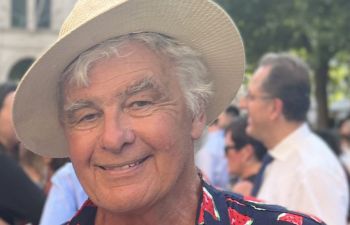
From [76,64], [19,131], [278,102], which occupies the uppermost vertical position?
[76,64]

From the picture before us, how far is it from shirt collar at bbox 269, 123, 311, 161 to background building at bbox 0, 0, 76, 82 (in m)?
29.4

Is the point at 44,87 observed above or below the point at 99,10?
below

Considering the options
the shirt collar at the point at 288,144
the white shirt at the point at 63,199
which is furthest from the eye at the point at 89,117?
the shirt collar at the point at 288,144

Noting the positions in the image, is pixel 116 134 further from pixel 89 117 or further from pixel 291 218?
pixel 291 218

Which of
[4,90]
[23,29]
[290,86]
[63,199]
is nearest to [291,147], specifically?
[290,86]

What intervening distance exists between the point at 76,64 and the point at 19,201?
6.50 ft

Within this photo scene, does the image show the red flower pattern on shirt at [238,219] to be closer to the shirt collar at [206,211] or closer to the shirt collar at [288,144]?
the shirt collar at [206,211]

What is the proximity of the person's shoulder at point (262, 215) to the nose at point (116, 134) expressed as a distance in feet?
1.27

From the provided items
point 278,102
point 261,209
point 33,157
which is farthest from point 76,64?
point 33,157

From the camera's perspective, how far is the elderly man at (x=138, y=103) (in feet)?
5.70

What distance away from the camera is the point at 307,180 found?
12.7 ft

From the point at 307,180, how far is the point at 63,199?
4.87 feet

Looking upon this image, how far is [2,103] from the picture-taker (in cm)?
457

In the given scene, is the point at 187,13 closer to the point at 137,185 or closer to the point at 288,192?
the point at 137,185
